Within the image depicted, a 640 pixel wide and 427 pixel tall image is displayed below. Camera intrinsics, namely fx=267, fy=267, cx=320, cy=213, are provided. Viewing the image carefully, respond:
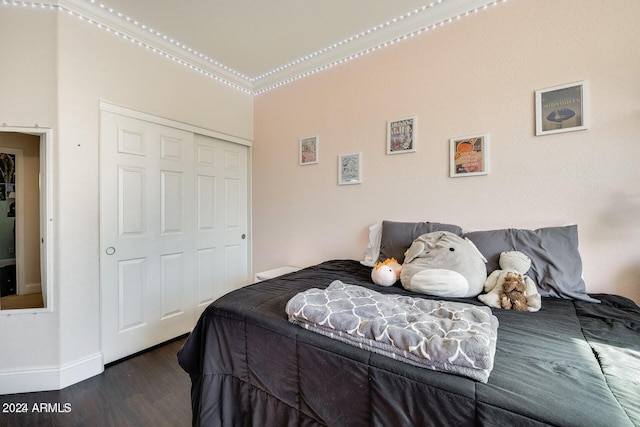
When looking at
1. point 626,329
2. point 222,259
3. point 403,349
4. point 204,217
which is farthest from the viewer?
point 222,259

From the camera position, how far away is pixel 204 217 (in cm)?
273

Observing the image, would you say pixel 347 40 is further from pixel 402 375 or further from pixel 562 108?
pixel 402 375

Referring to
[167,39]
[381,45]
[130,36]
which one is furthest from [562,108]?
[130,36]

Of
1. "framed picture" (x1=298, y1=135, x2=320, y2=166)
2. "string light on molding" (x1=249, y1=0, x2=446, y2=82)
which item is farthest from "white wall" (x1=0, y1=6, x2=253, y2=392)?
"framed picture" (x1=298, y1=135, x2=320, y2=166)

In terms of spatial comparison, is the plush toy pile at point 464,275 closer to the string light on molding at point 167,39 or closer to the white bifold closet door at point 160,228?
the white bifold closet door at point 160,228

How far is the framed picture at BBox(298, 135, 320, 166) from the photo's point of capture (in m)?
2.63

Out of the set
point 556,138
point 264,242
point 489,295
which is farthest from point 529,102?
point 264,242

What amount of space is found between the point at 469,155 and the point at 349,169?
957 millimetres

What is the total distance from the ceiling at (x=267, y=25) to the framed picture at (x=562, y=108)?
73 centimetres

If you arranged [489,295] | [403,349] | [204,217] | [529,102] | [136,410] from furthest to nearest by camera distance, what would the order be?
[204,217]
[529,102]
[136,410]
[489,295]
[403,349]

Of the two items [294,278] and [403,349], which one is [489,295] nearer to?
[403,349]

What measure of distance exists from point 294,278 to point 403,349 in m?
0.99

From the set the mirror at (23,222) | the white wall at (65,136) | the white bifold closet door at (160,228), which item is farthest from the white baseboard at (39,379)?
the mirror at (23,222)

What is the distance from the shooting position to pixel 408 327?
2.98ft
